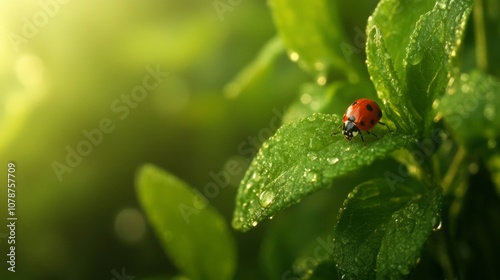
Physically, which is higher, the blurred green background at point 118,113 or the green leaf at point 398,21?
the green leaf at point 398,21

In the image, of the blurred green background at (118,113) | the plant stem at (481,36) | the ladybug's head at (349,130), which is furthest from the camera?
the blurred green background at (118,113)

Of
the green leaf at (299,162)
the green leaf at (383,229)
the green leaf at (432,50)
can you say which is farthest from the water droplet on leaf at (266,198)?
the green leaf at (432,50)

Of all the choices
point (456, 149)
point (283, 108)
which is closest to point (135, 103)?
point (283, 108)

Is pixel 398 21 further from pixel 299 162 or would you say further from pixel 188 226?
pixel 188 226

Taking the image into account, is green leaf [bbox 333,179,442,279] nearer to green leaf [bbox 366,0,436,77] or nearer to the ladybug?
the ladybug

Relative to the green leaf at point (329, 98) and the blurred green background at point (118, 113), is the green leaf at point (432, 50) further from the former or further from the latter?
the blurred green background at point (118, 113)

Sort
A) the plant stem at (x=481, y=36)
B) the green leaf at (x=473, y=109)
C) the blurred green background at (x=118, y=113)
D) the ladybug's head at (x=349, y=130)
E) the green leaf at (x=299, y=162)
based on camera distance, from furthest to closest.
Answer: the blurred green background at (x=118, y=113), the plant stem at (x=481, y=36), the green leaf at (x=473, y=109), the ladybug's head at (x=349, y=130), the green leaf at (x=299, y=162)

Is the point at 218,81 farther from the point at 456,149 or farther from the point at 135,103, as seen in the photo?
the point at 456,149
